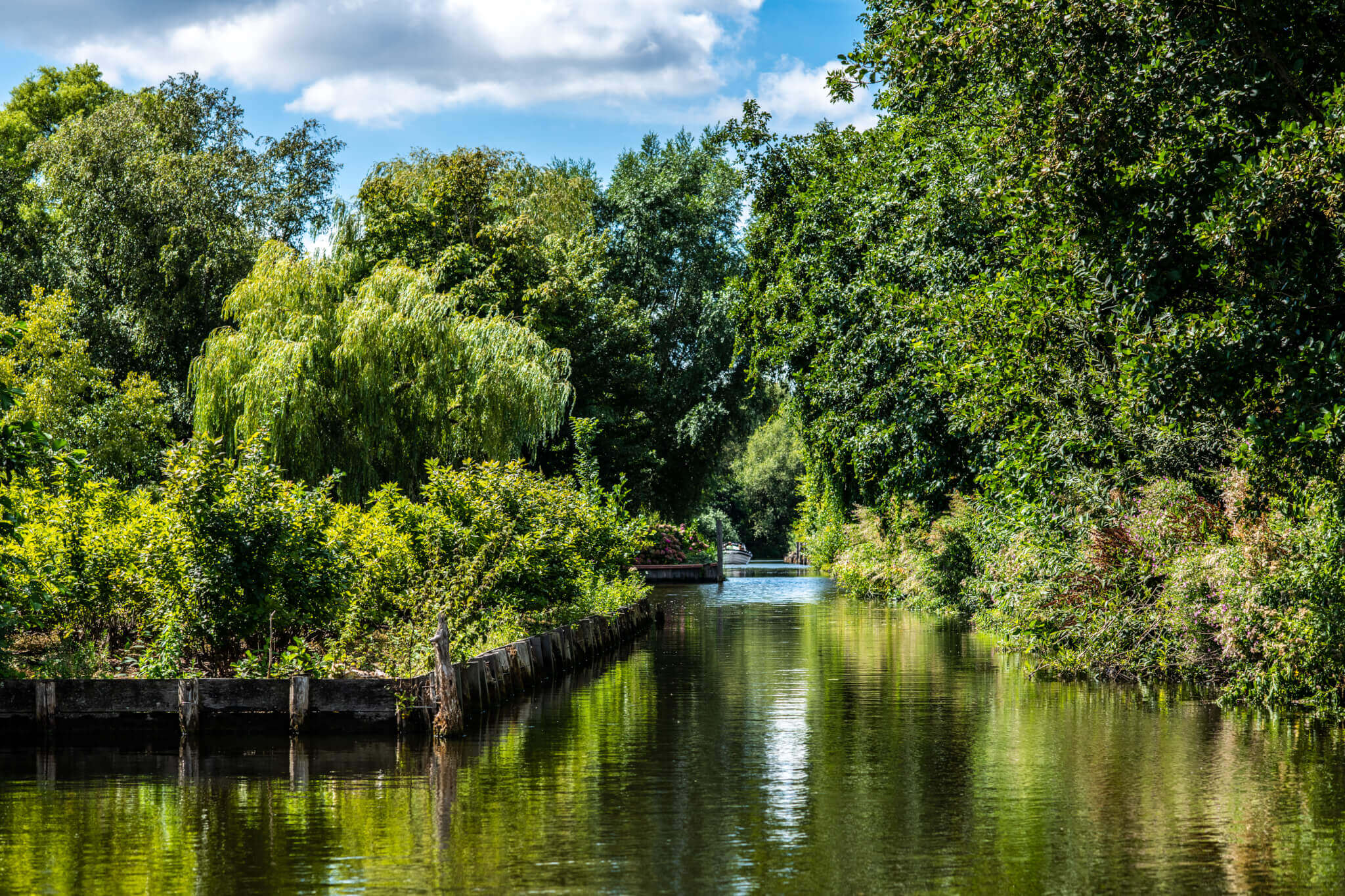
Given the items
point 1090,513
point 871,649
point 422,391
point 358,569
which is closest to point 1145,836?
point 1090,513

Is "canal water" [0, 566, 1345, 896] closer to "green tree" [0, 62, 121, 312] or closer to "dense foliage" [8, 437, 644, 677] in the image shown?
"dense foliage" [8, 437, 644, 677]

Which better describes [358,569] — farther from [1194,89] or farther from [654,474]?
[654,474]

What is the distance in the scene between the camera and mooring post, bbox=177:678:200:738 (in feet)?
46.6

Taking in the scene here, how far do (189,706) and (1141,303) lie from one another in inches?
444

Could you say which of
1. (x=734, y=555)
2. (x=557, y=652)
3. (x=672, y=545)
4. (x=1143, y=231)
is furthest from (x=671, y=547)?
(x=1143, y=231)

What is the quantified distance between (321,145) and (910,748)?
40877 millimetres

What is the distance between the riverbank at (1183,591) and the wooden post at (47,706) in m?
12.3

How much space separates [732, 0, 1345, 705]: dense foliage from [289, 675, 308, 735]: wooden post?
9403 millimetres

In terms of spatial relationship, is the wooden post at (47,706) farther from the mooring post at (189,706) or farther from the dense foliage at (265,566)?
the mooring post at (189,706)

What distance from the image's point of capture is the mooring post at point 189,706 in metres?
14.2

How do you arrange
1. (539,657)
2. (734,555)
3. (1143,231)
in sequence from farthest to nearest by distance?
(734,555) → (539,657) → (1143,231)

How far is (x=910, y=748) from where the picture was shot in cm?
1378

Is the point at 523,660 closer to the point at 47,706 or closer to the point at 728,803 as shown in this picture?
the point at 47,706

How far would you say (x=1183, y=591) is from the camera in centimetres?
1619
